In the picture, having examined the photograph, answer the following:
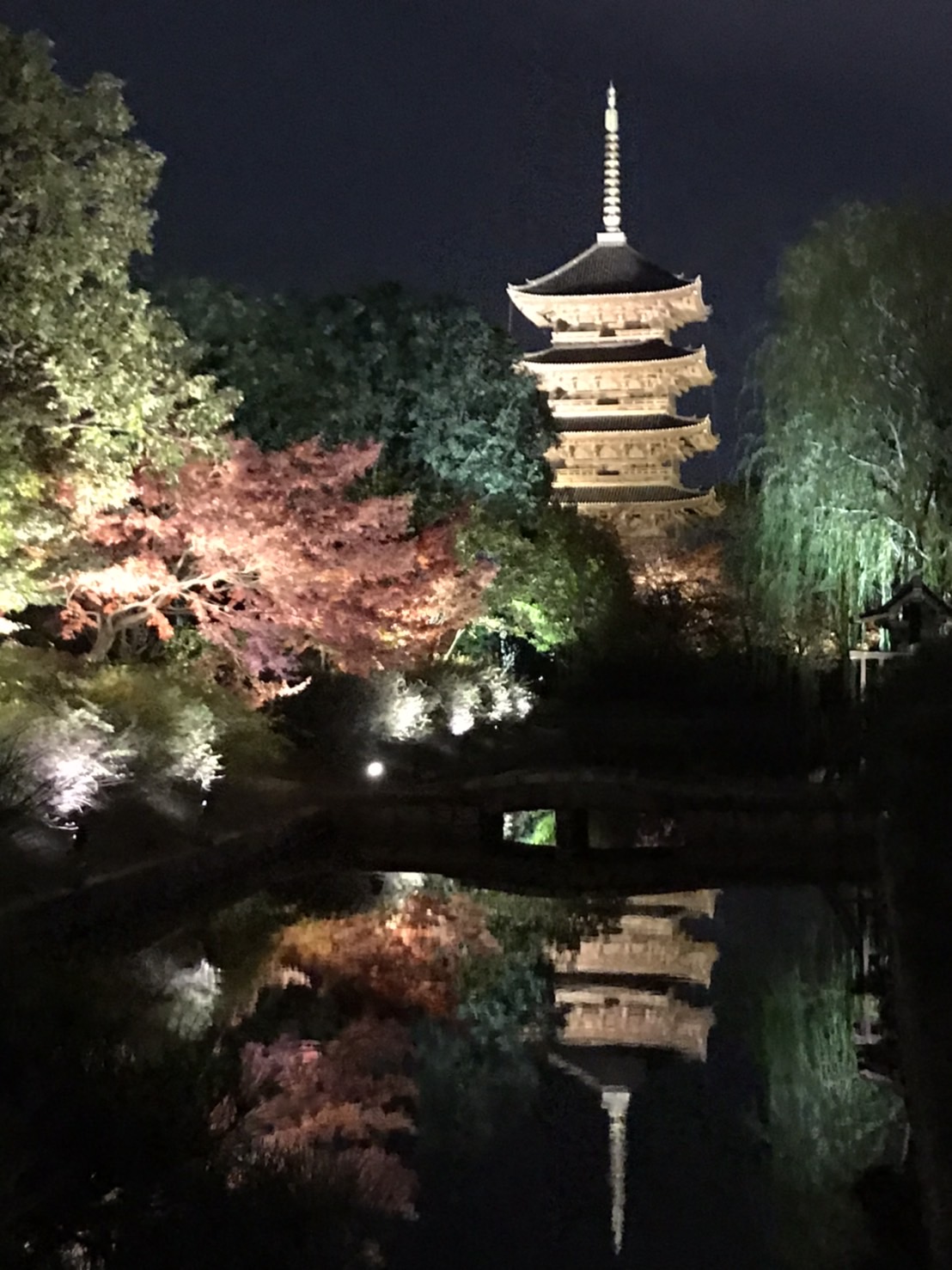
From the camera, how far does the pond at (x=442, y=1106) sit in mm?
4223

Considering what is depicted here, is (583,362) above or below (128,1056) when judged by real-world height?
above

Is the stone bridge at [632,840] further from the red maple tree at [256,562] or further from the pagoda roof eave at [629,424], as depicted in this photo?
the pagoda roof eave at [629,424]

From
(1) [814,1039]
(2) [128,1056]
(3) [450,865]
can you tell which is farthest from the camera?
(3) [450,865]

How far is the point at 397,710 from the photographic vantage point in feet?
49.4

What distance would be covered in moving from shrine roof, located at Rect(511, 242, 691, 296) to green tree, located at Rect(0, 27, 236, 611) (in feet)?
58.8

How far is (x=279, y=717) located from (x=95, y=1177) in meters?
9.80

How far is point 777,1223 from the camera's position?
177 inches

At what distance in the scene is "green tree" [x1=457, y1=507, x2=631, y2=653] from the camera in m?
18.0

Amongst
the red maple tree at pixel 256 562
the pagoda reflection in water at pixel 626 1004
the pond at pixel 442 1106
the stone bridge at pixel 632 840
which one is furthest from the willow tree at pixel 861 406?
the pond at pixel 442 1106

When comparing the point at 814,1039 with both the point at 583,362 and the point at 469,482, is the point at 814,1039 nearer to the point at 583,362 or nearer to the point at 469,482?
the point at 469,482

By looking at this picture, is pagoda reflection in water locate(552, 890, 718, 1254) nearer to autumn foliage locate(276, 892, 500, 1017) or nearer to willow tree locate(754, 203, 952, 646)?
autumn foliage locate(276, 892, 500, 1017)

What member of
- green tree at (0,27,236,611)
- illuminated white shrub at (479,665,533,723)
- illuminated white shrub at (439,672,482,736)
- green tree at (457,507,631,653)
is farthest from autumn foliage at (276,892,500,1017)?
green tree at (457,507,631,653)

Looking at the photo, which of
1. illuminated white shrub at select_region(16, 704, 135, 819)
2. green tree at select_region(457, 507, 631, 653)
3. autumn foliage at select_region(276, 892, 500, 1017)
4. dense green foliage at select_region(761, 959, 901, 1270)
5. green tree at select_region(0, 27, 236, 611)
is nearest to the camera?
dense green foliage at select_region(761, 959, 901, 1270)

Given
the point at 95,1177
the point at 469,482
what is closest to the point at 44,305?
the point at 95,1177
